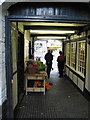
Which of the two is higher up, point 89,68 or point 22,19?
point 22,19

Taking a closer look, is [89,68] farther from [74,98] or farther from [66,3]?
[66,3]

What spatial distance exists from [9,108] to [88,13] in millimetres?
2856

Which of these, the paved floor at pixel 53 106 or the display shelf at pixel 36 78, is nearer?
the paved floor at pixel 53 106

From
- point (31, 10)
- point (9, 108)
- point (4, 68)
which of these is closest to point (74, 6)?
point (31, 10)

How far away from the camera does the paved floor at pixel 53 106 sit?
13.2 feet

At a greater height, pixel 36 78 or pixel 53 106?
pixel 36 78

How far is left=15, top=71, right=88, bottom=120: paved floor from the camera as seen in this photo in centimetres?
401

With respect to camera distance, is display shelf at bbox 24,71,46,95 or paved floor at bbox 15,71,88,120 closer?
paved floor at bbox 15,71,88,120

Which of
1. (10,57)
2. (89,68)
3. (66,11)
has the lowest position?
(89,68)

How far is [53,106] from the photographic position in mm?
4613

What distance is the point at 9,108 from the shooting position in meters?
3.19

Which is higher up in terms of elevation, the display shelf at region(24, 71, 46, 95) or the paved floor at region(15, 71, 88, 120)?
the display shelf at region(24, 71, 46, 95)

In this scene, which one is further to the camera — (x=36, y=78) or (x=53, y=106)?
(x=36, y=78)

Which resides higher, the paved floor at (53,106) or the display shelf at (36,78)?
the display shelf at (36,78)
